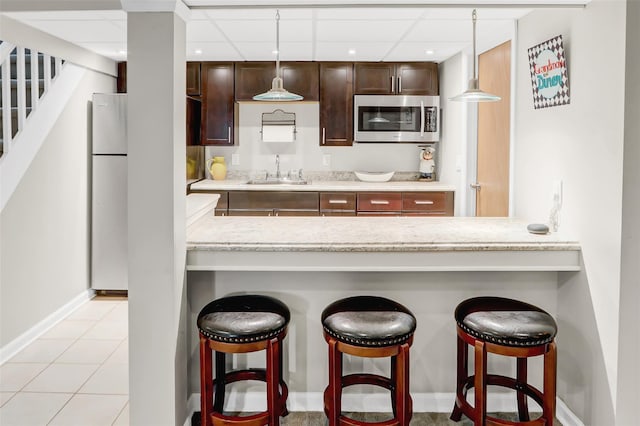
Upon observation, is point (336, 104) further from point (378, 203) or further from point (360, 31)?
point (360, 31)

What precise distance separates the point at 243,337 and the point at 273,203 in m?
2.81

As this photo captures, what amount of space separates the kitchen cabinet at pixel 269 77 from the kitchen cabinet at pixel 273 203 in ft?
3.33

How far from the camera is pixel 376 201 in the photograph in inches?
193

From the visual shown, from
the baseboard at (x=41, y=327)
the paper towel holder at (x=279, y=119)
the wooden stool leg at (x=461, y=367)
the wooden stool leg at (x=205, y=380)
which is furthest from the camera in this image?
the paper towel holder at (x=279, y=119)

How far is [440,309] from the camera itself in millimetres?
2617

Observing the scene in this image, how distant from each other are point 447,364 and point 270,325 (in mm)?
1022

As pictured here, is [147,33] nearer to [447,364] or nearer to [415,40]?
[447,364]

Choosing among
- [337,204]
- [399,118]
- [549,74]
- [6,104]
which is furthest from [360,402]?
[399,118]

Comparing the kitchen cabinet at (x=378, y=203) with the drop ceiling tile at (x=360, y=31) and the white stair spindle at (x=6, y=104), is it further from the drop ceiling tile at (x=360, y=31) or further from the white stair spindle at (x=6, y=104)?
the white stair spindle at (x=6, y=104)

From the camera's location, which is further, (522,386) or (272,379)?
(522,386)

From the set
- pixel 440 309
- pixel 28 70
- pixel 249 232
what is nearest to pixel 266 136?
pixel 28 70

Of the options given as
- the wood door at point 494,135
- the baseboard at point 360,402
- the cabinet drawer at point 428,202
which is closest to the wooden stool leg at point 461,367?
the baseboard at point 360,402

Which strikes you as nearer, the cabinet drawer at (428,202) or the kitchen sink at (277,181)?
the cabinet drawer at (428,202)

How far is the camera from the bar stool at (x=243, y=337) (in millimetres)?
2145
